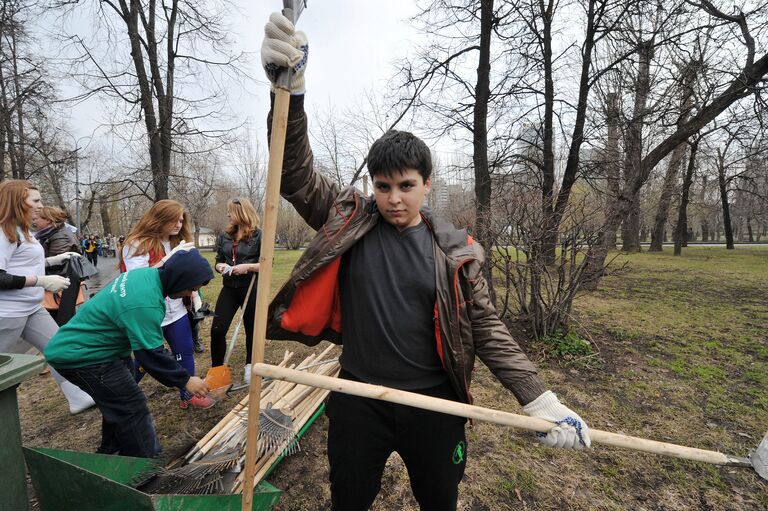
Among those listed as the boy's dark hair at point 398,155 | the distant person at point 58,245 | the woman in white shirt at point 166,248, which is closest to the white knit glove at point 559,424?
the boy's dark hair at point 398,155

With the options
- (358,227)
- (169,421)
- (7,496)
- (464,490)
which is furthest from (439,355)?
(169,421)

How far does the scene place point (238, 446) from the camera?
8.13 ft

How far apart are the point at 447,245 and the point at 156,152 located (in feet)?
30.0

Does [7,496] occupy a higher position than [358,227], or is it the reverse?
[358,227]

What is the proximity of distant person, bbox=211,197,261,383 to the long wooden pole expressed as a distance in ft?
7.57

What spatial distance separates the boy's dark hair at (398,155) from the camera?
4.62 ft

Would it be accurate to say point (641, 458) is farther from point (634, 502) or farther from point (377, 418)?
point (377, 418)

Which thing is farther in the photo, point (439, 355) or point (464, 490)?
point (464, 490)

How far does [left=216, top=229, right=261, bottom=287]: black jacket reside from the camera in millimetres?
3861

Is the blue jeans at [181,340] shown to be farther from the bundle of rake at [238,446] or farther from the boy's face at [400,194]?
the boy's face at [400,194]

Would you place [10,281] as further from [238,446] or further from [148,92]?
[148,92]

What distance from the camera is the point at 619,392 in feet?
13.3

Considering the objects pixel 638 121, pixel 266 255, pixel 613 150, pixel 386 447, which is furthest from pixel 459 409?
pixel 613 150

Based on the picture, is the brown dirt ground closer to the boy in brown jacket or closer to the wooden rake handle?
the boy in brown jacket
